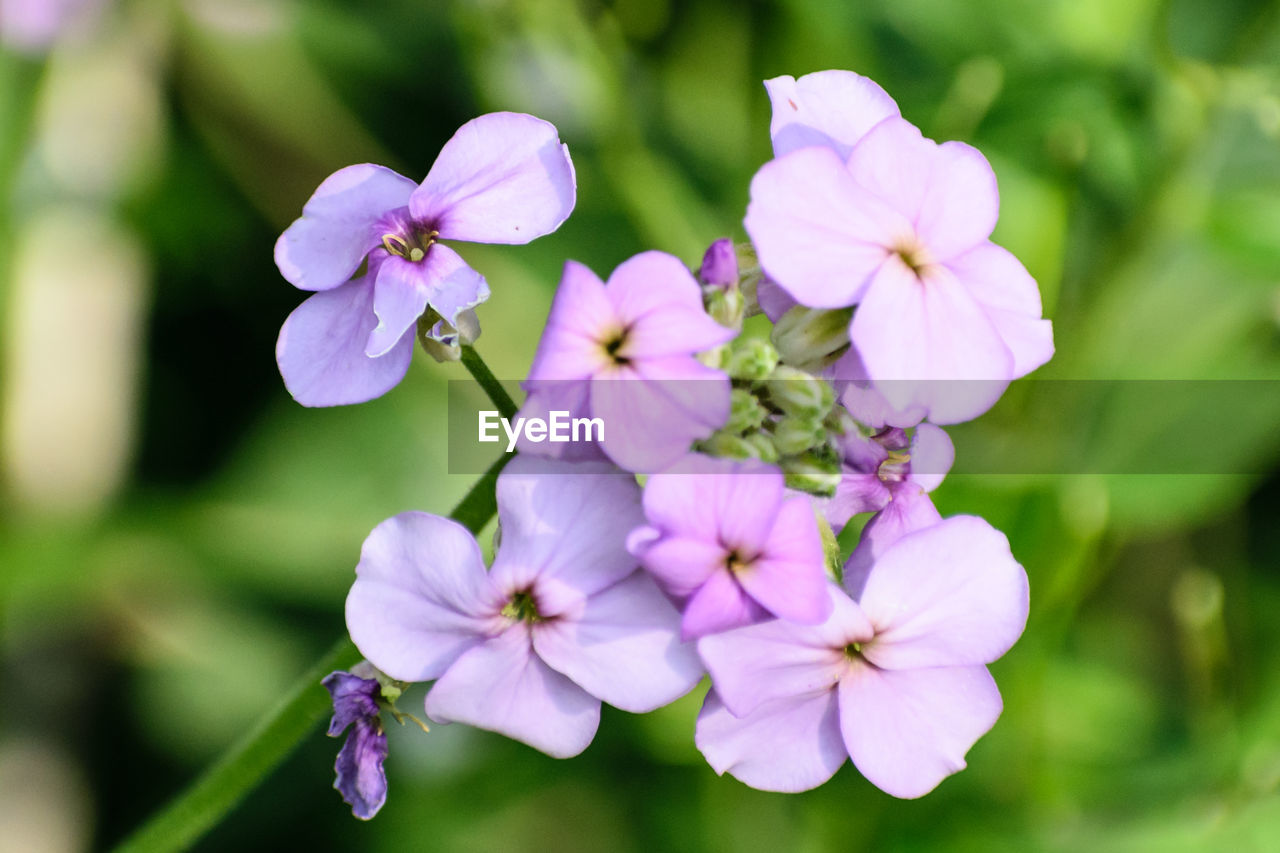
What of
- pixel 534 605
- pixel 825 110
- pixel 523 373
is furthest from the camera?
pixel 523 373

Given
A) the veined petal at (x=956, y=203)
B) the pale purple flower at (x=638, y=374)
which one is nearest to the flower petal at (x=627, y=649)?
the pale purple flower at (x=638, y=374)

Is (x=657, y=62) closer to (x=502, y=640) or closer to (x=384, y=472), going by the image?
(x=384, y=472)

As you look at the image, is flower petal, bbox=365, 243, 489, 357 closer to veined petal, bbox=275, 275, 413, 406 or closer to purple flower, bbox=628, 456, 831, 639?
veined petal, bbox=275, 275, 413, 406

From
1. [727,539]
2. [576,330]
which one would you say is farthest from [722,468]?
[576,330]

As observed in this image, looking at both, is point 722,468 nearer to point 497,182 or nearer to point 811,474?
point 811,474

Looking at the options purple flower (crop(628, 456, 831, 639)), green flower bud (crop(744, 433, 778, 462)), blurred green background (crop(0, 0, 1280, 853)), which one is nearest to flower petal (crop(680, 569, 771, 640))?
purple flower (crop(628, 456, 831, 639))

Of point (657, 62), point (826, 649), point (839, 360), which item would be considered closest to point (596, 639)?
point (826, 649)
